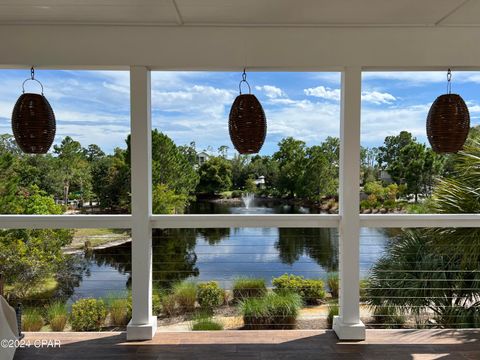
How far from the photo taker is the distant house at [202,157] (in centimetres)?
330

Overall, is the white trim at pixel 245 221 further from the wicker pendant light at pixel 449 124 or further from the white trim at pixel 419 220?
the wicker pendant light at pixel 449 124

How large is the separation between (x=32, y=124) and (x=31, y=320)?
1599 mm

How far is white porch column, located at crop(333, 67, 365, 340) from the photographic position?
306cm

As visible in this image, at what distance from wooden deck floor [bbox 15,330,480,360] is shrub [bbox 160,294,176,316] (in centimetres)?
22

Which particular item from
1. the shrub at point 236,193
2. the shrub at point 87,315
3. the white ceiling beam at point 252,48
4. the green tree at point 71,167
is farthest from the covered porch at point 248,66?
the green tree at point 71,167

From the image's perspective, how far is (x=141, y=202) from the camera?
3072 millimetres

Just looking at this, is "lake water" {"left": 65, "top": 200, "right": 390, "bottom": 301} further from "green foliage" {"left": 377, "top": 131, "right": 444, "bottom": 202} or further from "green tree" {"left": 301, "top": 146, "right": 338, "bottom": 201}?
"green foliage" {"left": 377, "top": 131, "right": 444, "bottom": 202}

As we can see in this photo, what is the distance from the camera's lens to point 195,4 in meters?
2.58

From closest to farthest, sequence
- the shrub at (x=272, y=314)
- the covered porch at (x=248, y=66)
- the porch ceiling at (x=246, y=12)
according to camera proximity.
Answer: the porch ceiling at (x=246, y=12) < the covered porch at (x=248, y=66) < the shrub at (x=272, y=314)

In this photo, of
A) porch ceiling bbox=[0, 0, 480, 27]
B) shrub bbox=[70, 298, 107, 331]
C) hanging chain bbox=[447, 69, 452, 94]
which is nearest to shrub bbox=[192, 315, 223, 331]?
shrub bbox=[70, 298, 107, 331]

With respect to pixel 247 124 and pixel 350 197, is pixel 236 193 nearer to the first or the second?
pixel 247 124

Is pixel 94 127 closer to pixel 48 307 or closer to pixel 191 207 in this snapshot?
pixel 191 207

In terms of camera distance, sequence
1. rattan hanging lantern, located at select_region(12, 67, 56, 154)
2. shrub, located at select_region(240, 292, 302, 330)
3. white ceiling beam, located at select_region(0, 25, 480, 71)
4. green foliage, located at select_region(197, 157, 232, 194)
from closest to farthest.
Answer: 1. rattan hanging lantern, located at select_region(12, 67, 56, 154)
2. white ceiling beam, located at select_region(0, 25, 480, 71)
3. shrub, located at select_region(240, 292, 302, 330)
4. green foliage, located at select_region(197, 157, 232, 194)

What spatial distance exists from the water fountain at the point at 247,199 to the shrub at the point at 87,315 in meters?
1.43
